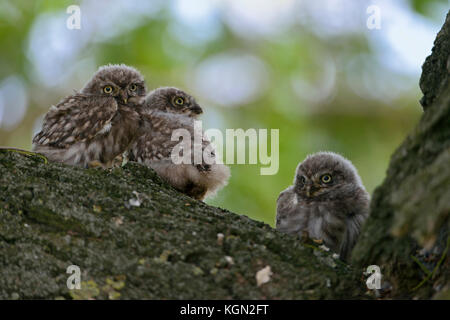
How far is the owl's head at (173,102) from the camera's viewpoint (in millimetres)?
4879

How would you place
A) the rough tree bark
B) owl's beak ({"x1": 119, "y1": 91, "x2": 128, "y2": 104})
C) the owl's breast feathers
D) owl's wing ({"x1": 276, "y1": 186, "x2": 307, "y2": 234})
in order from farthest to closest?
1. owl's beak ({"x1": 119, "y1": 91, "x2": 128, "y2": 104})
2. the owl's breast feathers
3. owl's wing ({"x1": 276, "y1": 186, "x2": 307, "y2": 234})
4. the rough tree bark

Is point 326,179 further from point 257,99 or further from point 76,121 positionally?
point 257,99

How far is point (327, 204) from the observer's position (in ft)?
13.1

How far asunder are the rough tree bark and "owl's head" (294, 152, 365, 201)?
1.09 meters

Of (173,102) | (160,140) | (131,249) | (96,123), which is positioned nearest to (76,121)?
(96,123)

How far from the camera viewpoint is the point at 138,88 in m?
4.71

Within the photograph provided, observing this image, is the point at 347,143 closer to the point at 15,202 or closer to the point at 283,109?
the point at 283,109

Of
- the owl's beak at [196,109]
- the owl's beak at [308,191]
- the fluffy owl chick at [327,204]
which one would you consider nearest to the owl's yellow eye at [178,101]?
the owl's beak at [196,109]

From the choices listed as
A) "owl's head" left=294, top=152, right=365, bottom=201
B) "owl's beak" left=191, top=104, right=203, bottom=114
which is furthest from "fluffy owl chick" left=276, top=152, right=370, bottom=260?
"owl's beak" left=191, top=104, right=203, bottom=114

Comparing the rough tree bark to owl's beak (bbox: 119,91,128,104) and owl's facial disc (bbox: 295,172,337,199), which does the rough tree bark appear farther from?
owl's beak (bbox: 119,91,128,104)

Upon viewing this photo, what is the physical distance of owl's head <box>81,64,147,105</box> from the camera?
4.62 metres

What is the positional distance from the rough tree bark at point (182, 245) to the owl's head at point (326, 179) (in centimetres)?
109

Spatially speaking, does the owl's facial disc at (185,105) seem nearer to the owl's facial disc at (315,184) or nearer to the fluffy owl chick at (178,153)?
the fluffy owl chick at (178,153)
